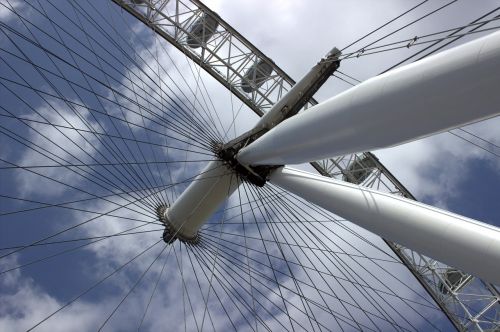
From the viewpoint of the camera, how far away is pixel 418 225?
7.36 m

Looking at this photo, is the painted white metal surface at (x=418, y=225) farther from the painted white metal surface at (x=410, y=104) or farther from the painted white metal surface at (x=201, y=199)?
the painted white metal surface at (x=201, y=199)

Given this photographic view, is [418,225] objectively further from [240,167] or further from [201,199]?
[201,199]

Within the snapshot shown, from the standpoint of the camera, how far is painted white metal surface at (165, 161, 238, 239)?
507 inches

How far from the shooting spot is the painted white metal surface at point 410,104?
499 cm

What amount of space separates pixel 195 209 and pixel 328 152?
6671 millimetres

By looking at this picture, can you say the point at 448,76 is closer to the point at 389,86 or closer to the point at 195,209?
the point at 389,86

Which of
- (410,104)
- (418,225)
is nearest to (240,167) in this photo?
(418,225)

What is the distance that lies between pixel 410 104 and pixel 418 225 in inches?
91.8

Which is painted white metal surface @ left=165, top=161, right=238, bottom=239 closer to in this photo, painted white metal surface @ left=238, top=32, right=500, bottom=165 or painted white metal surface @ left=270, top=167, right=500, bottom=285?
painted white metal surface @ left=270, top=167, right=500, bottom=285

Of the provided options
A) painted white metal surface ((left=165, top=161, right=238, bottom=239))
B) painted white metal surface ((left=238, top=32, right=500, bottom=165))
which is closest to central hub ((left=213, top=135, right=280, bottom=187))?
painted white metal surface ((left=165, top=161, right=238, bottom=239))

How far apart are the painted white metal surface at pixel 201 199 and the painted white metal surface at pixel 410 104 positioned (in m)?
5.08

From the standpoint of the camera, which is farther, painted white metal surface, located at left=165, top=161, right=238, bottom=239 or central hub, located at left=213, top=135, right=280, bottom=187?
painted white metal surface, located at left=165, top=161, right=238, bottom=239

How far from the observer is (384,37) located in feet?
33.4

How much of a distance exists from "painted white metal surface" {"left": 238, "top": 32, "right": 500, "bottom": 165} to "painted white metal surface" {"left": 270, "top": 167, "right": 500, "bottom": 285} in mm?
1160
